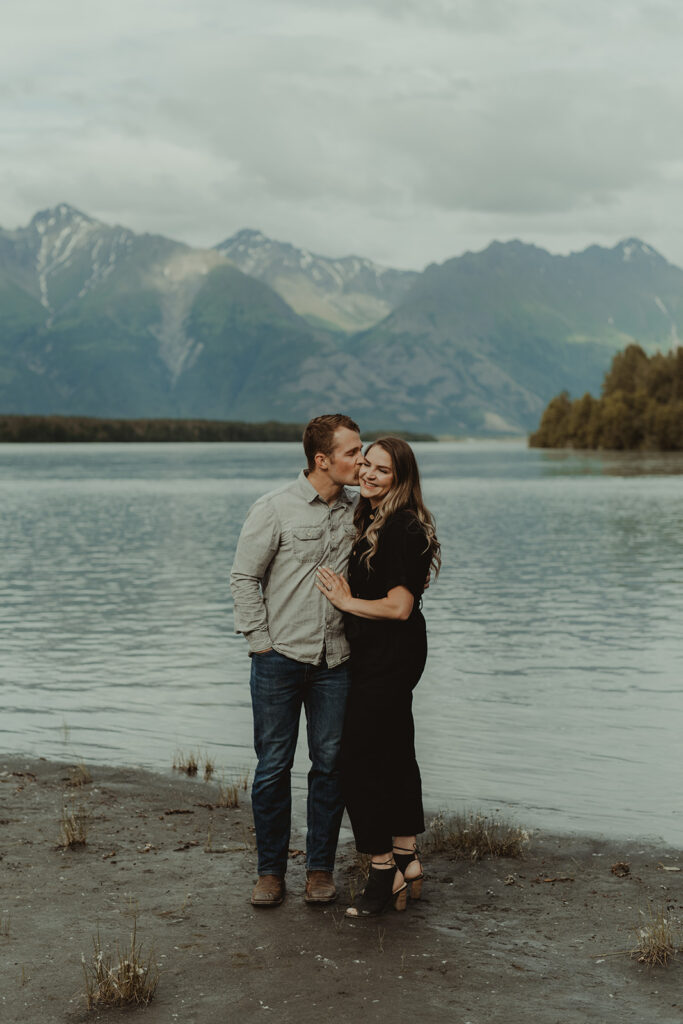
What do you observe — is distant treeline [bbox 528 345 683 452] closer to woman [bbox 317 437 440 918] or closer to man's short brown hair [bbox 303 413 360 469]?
→ woman [bbox 317 437 440 918]

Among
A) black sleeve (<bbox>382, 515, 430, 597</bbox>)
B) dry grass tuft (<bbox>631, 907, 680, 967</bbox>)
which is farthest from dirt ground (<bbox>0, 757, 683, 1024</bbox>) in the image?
black sleeve (<bbox>382, 515, 430, 597</bbox>)

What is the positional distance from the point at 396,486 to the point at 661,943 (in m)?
2.96

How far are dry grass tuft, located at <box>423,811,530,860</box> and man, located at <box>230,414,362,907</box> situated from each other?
59.2 inches

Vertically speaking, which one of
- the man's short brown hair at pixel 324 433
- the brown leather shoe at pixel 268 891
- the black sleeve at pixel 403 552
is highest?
the man's short brown hair at pixel 324 433

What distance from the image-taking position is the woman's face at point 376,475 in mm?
7051

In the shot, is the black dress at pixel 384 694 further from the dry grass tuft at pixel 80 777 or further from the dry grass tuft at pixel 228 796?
the dry grass tuft at pixel 80 777

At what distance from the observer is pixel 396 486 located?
279 inches

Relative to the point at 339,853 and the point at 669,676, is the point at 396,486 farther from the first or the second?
the point at 669,676

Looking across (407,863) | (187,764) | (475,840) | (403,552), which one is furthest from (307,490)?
(187,764)

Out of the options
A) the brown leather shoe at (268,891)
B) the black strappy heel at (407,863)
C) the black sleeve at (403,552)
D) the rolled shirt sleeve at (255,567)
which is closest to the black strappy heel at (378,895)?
the black strappy heel at (407,863)

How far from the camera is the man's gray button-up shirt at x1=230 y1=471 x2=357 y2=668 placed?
285 inches

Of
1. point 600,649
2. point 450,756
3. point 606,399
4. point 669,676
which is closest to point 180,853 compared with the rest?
point 450,756

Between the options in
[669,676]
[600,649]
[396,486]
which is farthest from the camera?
[600,649]

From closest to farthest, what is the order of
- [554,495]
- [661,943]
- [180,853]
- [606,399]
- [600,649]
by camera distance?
[661,943] → [180,853] → [600,649] → [554,495] → [606,399]
